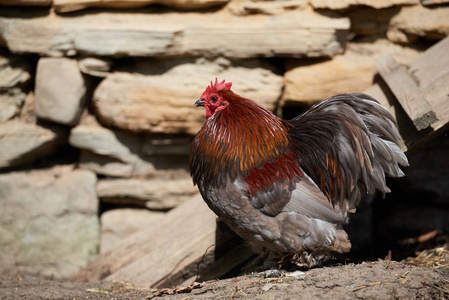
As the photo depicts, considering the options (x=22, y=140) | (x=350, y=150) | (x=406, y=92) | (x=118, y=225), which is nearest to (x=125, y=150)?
(x=118, y=225)

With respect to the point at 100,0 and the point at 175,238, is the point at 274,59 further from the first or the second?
the point at 175,238

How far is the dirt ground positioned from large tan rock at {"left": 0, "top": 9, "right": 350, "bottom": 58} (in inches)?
→ 92.0

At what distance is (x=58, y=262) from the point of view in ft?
16.1

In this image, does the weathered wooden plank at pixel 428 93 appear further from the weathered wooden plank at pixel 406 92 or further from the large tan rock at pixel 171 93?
the large tan rock at pixel 171 93

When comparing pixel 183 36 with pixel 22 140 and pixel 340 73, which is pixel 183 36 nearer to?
pixel 340 73

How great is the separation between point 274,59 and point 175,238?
2.23m

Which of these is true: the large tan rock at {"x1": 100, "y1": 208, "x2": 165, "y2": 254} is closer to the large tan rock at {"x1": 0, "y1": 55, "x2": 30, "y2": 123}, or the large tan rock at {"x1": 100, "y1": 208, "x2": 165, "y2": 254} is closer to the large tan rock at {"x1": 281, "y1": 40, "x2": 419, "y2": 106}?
the large tan rock at {"x1": 0, "y1": 55, "x2": 30, "y2": 123}

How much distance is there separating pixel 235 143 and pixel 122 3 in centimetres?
230

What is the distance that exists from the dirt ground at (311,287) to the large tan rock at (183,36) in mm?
2336

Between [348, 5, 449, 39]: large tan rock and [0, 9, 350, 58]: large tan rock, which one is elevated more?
[348, 5, 449, 39]: large tan rock

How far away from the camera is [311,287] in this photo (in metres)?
2.89

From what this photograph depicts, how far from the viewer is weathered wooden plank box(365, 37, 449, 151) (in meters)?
3.67

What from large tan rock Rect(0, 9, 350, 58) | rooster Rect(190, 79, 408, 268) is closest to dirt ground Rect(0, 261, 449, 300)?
rooster Rect(190, 79, 408, 268)

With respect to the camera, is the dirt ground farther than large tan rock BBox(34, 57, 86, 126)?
No
